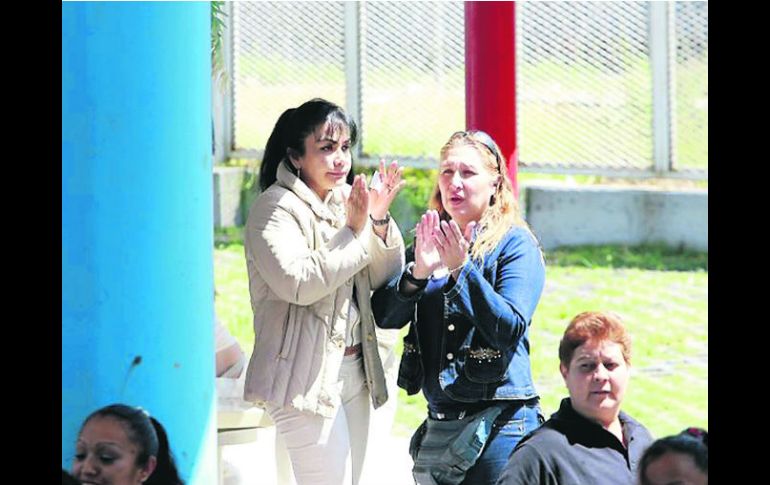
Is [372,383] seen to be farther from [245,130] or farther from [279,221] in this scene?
[245,130]

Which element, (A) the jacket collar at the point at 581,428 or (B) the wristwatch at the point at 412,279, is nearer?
(A) the jacket collar at the point at 581,428

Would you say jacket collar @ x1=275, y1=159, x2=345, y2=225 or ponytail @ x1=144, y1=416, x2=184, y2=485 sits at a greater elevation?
jacket collar @ x1=275, y1=159, x2=345, y2=225

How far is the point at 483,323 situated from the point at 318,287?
53 centimetres

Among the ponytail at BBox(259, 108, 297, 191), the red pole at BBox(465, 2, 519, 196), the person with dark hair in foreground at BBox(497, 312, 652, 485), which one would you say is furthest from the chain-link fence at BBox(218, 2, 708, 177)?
the person with dark hair in foreground at BBox(497, 312, 652, 485)

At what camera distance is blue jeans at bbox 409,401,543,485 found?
4.05 meters

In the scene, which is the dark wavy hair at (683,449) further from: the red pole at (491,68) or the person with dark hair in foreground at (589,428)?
the red pole at (491,68)

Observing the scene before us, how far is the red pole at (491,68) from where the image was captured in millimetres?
6227

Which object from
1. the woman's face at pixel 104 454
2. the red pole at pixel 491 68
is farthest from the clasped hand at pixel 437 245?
the red pole at pixel 491 68

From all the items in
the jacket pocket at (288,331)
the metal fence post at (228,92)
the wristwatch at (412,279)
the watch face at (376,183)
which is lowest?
the jacket pocket at (288,331)

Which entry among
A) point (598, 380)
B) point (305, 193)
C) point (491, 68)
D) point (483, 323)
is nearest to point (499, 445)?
point (483, 323)

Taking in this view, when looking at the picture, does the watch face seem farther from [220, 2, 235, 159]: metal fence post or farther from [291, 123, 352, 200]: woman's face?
[220, 2, 235, 159]: metal fence post

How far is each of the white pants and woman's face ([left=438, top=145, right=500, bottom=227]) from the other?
22.9 inches

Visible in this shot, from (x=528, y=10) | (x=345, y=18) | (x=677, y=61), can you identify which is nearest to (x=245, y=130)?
(x=345, y=18)

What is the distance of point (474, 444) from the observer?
13.3 feet
